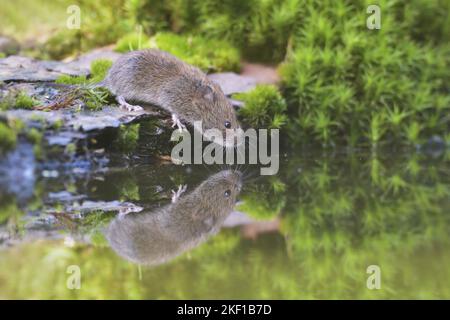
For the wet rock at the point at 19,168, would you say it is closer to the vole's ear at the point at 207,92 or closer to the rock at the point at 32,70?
the rock at the point at 32,70

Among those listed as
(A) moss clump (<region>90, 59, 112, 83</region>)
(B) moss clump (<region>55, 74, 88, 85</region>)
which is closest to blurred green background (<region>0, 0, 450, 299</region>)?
(A) moss clump (<region>90, 59, 112, 83</region>)

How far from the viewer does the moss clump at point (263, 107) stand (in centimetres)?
684

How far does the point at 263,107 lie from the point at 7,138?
113 inches

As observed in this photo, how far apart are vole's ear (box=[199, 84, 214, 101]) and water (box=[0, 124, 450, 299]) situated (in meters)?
0.72

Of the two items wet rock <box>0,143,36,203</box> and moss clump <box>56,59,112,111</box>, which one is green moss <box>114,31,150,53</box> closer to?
moss clump <box>56,59,112,111</box>

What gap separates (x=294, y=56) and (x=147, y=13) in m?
1.97

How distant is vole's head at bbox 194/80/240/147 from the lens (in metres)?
6.28

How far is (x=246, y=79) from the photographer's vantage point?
732cm

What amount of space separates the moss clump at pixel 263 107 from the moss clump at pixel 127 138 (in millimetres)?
1514

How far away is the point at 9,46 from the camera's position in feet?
27.3

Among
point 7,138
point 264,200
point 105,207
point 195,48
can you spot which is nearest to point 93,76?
point 195,48

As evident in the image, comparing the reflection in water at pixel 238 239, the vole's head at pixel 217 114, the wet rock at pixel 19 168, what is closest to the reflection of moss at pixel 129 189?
the reflection in water at pixel 238 239

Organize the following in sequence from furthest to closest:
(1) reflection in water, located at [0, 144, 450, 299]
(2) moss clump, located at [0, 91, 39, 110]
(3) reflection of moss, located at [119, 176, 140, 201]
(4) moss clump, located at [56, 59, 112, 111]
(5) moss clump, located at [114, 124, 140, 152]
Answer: (4) moss clump, located at [56, 59, 112, 111], (5) moss clump, located at [114, 124, 140, 152], (2) moss clump, located at [0, 91, 39, 110], (3) reflection of moss, located at [119, 176, 140, 201], (1) reflection in water, located at [0, 144, 450, 299]

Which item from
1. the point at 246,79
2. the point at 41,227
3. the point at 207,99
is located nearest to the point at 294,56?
the point at 246,79
